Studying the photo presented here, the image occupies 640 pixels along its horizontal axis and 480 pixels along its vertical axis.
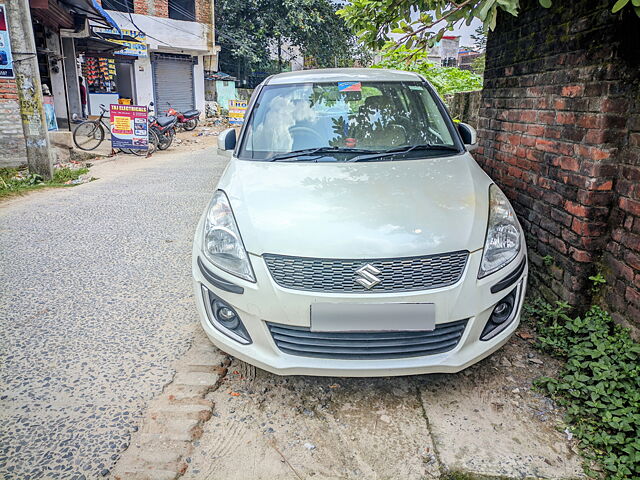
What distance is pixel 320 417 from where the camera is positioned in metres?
2.35

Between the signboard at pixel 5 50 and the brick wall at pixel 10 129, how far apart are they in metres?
0.69

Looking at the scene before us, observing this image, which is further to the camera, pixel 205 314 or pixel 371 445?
pixel 205 314

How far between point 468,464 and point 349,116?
2324 millimetres

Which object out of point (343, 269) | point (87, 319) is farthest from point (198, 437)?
point (87, 319)

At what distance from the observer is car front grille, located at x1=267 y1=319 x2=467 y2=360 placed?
2.20 metres

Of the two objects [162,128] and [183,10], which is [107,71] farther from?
[162,128]

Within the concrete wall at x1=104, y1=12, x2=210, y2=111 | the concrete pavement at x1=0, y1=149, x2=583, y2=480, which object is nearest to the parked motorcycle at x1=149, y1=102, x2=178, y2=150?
the concrete wall at x1=104, y1=12, x2=210, y2=111

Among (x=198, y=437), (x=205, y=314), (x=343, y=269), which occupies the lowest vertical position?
(x=198, y=437)

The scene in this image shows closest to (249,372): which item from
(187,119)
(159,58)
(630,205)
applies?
(630,205)

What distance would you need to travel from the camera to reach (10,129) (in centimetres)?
860

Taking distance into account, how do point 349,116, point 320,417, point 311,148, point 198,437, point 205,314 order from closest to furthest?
point 198,437
point 320,417
point 205,314
point 311,148
point 349,116

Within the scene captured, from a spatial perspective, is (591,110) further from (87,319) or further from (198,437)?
(87,319)

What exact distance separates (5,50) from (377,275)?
8.16 meters

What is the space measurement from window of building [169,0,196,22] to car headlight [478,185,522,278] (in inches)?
916
